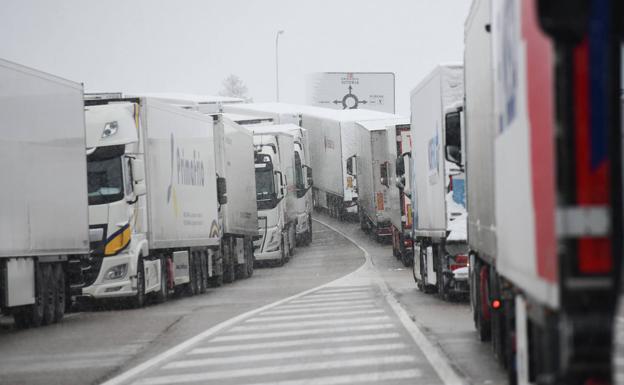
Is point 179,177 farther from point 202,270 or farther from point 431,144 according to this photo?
point 431,144

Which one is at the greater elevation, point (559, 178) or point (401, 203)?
point (559, 178)

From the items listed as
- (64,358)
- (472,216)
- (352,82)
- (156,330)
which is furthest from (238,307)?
(352,82)

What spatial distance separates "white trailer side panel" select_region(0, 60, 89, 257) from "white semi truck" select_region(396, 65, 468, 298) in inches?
223

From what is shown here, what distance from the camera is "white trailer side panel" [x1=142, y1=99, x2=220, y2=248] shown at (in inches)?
1001

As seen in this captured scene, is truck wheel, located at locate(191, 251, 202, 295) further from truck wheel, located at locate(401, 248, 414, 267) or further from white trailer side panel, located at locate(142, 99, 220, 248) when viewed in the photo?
truck wheel, located at locate(401, 248, 414, 267)

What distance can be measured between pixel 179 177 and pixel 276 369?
14968 mm

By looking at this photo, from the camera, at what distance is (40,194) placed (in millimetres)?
20281

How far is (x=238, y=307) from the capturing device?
23844mm

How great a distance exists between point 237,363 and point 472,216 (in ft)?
9.35

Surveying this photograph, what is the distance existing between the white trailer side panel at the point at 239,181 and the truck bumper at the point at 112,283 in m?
10.3

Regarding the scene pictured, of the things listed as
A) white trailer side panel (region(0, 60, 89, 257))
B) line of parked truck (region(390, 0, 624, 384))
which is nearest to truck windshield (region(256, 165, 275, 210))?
white trailer side panel (region(0, 60, 89, 257))

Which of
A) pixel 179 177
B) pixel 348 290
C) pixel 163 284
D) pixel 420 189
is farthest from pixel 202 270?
pixel 420 189

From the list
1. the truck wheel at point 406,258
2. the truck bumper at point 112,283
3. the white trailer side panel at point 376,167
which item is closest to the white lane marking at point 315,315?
the truck bumper at point 112,283

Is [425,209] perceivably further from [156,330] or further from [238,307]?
[156,330]
